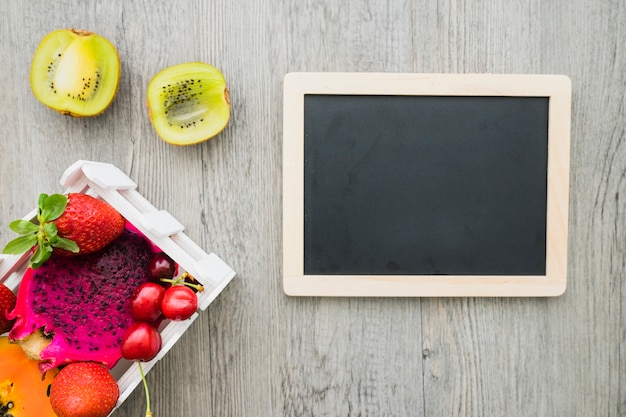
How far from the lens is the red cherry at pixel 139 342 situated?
2.52ft

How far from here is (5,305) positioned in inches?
31.5

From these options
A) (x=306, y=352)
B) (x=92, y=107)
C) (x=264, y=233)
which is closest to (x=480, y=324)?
(x=306, y=352)

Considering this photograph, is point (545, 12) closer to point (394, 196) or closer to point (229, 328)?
point (394, 196)

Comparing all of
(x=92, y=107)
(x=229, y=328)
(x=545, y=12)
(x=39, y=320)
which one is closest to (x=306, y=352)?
(x=229, y=328)

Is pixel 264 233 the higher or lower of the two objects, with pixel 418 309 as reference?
higher

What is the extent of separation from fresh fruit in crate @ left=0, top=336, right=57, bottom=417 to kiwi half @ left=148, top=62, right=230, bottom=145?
43 centimetres

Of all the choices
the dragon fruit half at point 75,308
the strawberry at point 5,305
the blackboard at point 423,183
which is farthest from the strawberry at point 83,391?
the blackboard at point 423,183

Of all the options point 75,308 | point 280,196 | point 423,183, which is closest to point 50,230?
point 75,308

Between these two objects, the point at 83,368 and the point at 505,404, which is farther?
the point at 505,404

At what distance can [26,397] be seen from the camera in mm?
798

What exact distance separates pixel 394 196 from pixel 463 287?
21 cm

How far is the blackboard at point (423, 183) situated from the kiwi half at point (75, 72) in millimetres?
330

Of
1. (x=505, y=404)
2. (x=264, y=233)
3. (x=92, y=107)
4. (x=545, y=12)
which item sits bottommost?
(x=505, y=404)

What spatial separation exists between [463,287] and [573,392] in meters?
0.31
